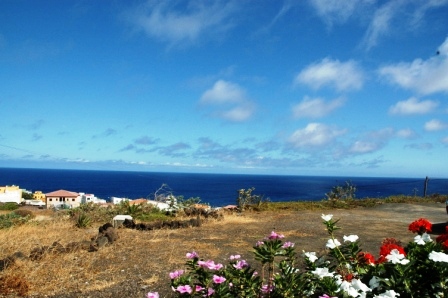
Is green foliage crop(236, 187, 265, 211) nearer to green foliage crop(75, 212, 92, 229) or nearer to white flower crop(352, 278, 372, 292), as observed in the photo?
green foliage crop(75, 212, 92, 229)

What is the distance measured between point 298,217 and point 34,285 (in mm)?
10014

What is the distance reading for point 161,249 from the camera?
7648 millimetres

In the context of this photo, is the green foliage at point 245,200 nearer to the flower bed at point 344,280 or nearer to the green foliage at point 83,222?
the green foliage at point 83,222

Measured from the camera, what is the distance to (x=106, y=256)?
699 centimetres

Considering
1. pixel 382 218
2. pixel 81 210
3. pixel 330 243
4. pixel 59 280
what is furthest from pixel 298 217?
pixel 330 243

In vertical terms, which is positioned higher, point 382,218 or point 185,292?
point 185,292

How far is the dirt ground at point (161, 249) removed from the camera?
5218 mm

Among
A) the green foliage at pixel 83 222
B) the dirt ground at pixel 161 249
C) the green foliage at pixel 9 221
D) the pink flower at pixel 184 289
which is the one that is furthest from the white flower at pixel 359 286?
the green foliage at pixel 9 221

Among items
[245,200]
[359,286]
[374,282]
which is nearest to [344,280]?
[374,282]

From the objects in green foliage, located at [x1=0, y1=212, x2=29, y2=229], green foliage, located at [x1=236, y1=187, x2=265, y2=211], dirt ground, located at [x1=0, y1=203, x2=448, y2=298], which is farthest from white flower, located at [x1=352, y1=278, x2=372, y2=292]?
green foliage, located at [x1=236, y1=187, x2=265, y2=211]

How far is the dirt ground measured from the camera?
5218mm

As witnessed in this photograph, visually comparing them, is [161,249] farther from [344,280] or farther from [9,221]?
[9,221]

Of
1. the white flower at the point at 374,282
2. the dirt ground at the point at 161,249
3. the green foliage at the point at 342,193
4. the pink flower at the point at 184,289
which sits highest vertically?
the white flower at the point at 374,282

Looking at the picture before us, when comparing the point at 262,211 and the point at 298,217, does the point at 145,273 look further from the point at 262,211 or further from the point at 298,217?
the point at 262,211
